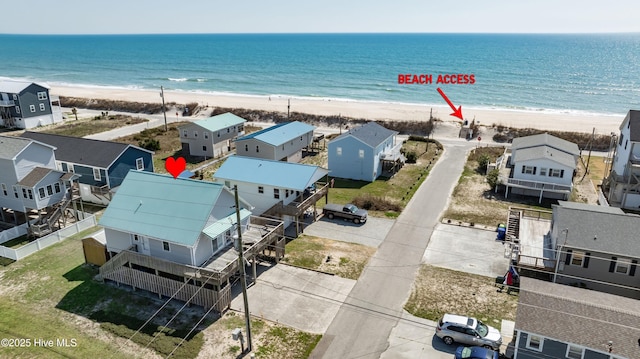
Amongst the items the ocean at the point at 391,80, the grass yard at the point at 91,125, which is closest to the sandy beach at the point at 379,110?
the ocean at the point at 391,80

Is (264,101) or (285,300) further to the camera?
(264,101)

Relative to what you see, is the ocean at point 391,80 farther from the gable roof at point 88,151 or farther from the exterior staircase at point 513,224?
the gable roof at point 88,151

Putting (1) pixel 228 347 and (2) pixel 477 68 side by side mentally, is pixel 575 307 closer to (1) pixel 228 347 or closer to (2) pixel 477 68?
(1) pixel 228 347

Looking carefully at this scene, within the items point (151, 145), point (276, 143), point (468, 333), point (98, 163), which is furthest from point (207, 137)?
point (468, 333)

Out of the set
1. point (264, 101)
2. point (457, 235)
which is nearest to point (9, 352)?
point (457, 235)

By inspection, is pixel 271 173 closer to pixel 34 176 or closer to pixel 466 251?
pixel 466 251

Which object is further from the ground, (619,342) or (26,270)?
(619,342)

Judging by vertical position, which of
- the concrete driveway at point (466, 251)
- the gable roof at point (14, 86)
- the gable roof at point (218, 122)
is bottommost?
the concrete driveway at point (466, 251)
